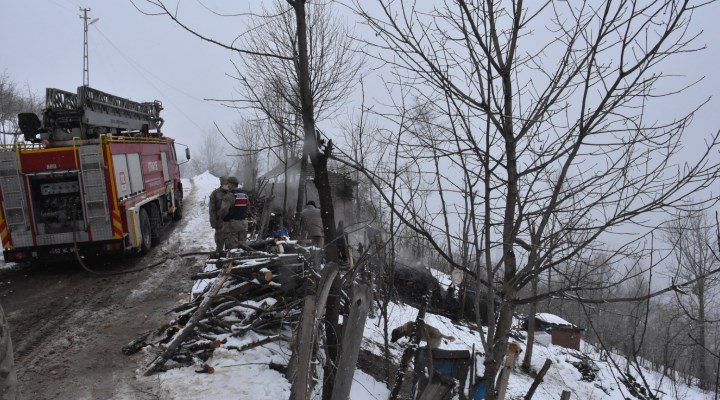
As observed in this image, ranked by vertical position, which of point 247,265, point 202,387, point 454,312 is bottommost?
point 454,312

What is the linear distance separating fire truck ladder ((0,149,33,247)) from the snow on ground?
336cm

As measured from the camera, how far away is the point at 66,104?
35.1 feet

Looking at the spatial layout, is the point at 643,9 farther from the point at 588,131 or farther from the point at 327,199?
the point at 327,199

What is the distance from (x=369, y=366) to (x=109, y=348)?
13.7 ft

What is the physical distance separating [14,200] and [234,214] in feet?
14.0

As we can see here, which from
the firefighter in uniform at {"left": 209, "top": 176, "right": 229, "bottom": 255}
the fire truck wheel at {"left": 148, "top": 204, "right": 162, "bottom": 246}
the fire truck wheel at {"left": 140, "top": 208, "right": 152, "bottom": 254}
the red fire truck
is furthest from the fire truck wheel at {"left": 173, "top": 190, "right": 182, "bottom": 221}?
the firefighter in uniform at {"left": 209, "top": 176, "right": 229, "bottom": 255}

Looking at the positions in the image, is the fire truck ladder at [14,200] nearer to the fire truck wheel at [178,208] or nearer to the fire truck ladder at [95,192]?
the fire truck ladder at [95,192]

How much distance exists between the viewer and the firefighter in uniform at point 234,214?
31.1ft

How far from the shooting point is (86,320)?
696 cm

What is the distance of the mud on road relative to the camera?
203 inches

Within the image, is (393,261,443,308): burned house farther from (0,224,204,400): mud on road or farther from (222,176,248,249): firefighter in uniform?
(0,224,204,400): mud on road

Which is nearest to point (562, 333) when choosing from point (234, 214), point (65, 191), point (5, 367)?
point (234, 214)

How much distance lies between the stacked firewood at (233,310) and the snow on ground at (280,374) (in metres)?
0.20

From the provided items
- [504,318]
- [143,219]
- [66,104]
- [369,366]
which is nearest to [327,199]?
[504,318]
